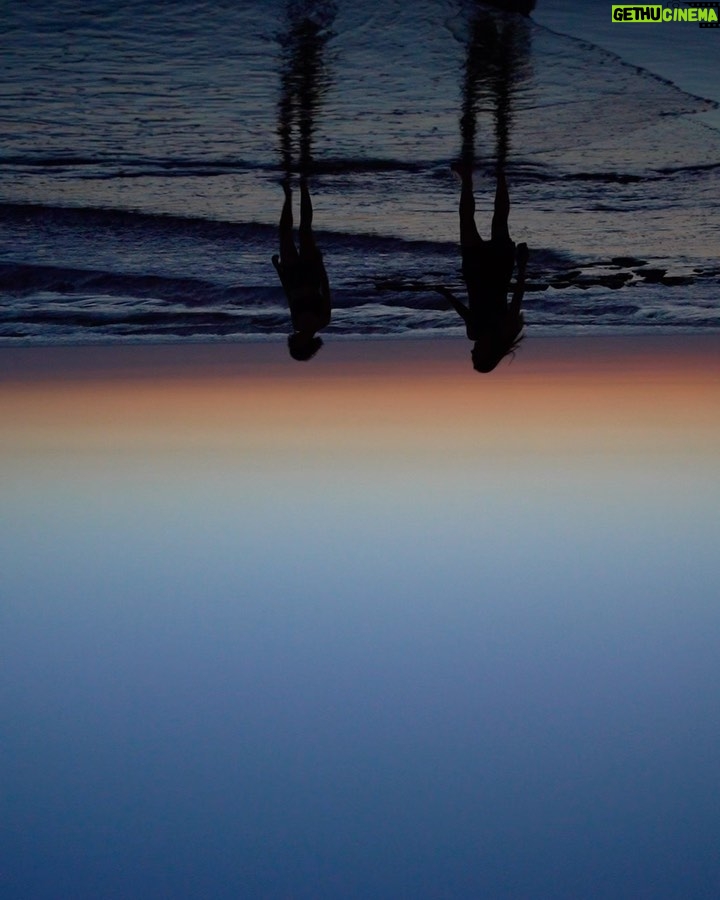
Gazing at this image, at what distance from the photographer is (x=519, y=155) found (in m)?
8.95

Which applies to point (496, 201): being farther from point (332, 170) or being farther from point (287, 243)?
point (332, 170)

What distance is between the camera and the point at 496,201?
7770mm

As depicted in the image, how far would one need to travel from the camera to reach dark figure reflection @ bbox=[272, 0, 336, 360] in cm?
774

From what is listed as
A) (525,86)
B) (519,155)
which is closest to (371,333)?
(519,155)

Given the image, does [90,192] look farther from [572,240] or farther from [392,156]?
[572,240]

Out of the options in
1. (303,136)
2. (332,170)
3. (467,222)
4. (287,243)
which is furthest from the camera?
(332,170)

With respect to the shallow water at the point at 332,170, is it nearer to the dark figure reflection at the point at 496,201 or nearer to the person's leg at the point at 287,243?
the dark figure reflection at the point at 496,201

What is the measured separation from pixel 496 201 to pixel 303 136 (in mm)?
1713

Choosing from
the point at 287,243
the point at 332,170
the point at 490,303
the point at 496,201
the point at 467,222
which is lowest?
the point at 490,303

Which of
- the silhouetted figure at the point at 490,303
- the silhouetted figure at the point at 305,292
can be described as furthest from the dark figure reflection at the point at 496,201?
the silhouetted figure at the point at 305,292

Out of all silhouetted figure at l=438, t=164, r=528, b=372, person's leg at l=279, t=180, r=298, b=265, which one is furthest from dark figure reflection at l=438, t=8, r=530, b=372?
person's leg at l=279, t=180, r=298, b=265

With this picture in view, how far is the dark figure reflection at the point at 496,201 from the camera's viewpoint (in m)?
7.04

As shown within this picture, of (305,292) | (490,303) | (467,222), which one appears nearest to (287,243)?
(305,292)

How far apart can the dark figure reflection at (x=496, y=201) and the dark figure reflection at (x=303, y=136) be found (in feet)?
2.87
